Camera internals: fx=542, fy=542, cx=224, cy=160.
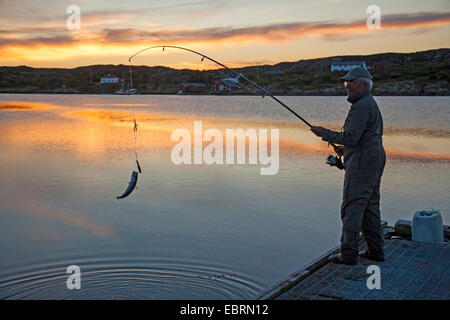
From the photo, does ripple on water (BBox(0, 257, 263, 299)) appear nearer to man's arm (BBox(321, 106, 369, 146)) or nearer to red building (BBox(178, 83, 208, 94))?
man's arm (BBox(321, 106, 369, 146))

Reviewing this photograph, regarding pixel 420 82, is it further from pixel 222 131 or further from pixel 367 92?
pixel 367 92

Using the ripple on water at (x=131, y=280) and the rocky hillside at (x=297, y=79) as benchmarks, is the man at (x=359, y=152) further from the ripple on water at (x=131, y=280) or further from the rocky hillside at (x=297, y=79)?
the rocky hillside at (x=297, y=79)

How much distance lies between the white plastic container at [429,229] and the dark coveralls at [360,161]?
1.42m

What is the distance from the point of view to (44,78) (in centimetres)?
17438

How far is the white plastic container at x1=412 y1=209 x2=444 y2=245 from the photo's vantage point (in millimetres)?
6953

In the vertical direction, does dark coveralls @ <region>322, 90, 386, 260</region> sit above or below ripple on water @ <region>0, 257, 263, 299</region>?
above

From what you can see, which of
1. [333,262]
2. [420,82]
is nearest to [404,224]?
[333,262]

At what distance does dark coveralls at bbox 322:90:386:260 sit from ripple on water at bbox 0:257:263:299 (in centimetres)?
177

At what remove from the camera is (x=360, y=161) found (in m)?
5.68

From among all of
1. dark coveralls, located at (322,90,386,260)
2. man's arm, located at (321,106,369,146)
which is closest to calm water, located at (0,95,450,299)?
dark coveralls, located at (322,90,386,260)

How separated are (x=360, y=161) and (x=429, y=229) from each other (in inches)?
77.6

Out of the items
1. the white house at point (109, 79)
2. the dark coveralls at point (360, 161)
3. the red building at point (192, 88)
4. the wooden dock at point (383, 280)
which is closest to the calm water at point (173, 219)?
the wooden dock at point (383, 280)

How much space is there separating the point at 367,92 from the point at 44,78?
180719mm

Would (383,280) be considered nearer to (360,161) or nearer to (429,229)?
(360,161)
